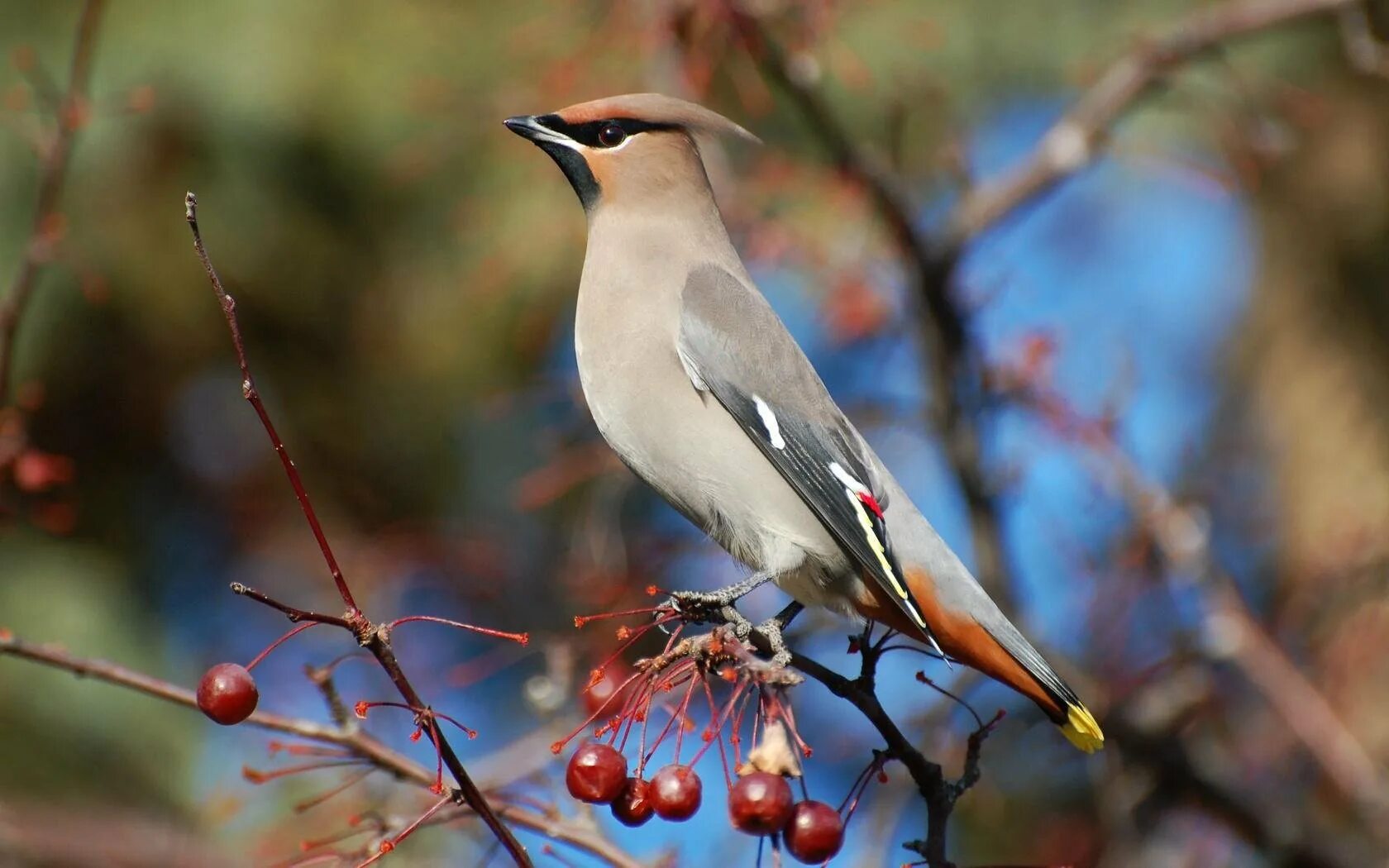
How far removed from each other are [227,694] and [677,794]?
614 mm

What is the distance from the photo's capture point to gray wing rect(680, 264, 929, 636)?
321 centimetres

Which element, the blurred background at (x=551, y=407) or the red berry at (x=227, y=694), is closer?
the red berry at (x=227, y=694)

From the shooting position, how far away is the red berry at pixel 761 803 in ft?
6.58

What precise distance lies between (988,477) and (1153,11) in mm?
2530

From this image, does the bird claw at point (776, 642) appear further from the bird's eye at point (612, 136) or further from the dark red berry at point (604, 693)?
the bird's eye at point (612, 136)

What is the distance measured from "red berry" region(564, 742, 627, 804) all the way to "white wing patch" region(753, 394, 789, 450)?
1267 mm

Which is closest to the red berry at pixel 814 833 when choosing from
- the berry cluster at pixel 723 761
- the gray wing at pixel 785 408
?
the berry cluster at pixel 723 761

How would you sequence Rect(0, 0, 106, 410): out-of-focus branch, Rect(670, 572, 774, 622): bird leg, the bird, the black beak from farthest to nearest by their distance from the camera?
1. the black beak
2. the bird
3. Rect(0, 0, 106, 410): out-of-focus branch
4. Rect(670, 572, 774, 622): bird leg

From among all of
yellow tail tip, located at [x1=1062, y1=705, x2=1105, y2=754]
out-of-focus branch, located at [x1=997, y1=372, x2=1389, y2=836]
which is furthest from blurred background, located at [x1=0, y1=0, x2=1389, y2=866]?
yellow tail tip, located at [x1=1062, y1=705, x2=1105, y2=754]

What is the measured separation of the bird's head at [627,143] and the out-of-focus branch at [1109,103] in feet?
2.45

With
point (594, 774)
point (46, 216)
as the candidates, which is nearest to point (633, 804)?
point (594, 774)

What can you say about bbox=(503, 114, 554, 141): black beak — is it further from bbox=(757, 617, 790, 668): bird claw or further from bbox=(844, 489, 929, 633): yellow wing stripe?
bbox=(757, 617, 790, 668): bird claw

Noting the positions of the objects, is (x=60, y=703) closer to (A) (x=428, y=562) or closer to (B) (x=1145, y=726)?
(A) (x=428, y=562)

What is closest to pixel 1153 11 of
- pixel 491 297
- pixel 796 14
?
pixel 796 14
